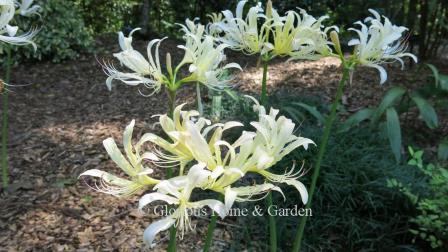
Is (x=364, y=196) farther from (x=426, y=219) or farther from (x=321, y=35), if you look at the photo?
(x=321, y=35)

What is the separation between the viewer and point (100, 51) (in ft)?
18.1

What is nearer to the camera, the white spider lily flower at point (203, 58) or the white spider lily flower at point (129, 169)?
the white spider lily flower at point (129, 169)

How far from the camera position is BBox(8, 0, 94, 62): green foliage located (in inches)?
200

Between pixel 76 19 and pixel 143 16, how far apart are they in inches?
39.6

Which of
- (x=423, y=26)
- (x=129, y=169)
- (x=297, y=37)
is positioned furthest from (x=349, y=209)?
(x=423, y=26)

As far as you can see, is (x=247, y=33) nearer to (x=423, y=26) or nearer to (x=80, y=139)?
(x=80, y=139)

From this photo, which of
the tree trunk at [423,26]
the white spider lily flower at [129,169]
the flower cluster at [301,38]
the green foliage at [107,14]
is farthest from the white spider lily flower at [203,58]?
the green foliage at [107,14]

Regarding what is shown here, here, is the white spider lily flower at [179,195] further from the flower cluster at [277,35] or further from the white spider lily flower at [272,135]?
the flower cluster at [277,35]

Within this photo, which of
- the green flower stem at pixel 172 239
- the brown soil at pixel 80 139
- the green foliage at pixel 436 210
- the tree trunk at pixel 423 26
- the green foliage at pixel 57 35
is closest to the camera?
the green flower stem at pixel 172 239

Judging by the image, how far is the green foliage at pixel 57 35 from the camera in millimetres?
5086

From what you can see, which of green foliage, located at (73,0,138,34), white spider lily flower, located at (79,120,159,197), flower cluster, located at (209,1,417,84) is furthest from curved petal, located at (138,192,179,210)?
green foliage, located at (73,0,138,34)

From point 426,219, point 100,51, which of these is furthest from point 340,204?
point 100,51

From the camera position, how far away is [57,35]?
523 cm

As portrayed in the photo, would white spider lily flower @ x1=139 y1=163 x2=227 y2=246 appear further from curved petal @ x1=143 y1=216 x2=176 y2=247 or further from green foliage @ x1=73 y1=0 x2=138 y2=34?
green foliage @ x1=73 y1=0 x2=138 y2=34
